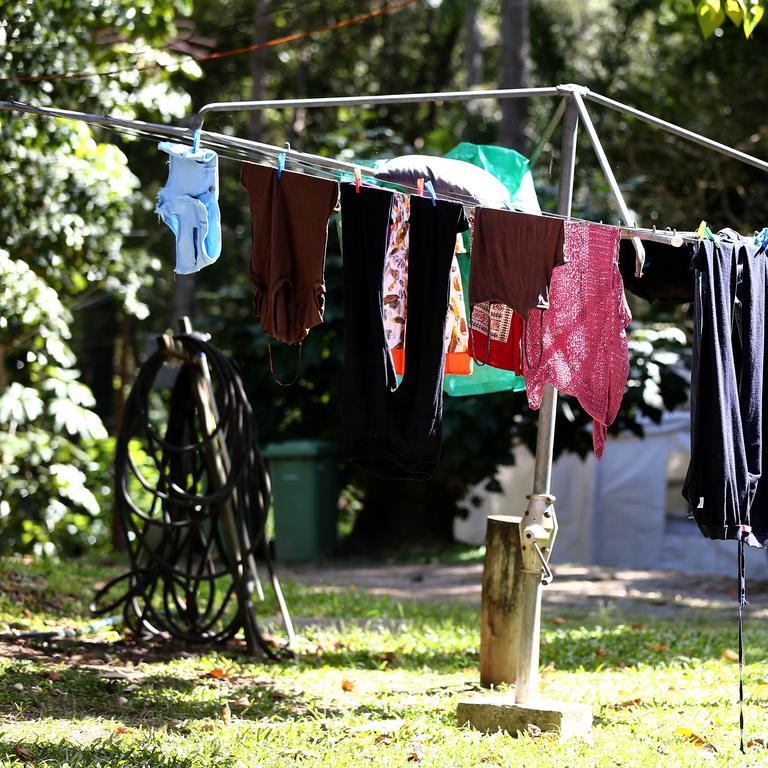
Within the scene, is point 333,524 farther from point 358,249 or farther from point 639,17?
point 639,17

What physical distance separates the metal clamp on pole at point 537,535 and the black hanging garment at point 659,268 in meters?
1.20

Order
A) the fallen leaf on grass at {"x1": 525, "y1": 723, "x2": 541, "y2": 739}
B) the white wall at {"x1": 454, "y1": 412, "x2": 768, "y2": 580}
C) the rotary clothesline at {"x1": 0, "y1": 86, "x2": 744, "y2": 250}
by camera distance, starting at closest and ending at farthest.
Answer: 1. the rotary clothesline at {"x1": 0, "y1": 86, "x2": 744, "y2": 250}
2. the fallen leaf on grass at {"x1": 525, "y1": 723, "x2": 541, "y2": 739}
3. the white wall at {"x1": 454, "y1": 412, "x2": 768, "y2": 580}

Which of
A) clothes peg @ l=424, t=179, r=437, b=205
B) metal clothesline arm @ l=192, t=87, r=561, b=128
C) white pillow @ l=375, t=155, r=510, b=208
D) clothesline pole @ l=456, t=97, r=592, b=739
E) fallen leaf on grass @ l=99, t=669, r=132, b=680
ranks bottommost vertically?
fallen leaf on grass @ l=99, t=669, r=132, b=680

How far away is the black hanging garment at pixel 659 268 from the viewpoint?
198 inches

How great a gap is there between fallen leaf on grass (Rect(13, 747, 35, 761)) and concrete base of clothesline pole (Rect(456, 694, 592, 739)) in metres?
1.69

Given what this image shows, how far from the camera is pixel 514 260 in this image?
13.6 feet

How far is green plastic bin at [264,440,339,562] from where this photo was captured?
11938 mm

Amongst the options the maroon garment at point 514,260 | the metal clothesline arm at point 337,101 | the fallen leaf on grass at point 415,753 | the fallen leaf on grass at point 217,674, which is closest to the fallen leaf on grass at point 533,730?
the fallen leaf on grass at point 415,753

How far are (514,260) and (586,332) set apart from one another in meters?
0.44

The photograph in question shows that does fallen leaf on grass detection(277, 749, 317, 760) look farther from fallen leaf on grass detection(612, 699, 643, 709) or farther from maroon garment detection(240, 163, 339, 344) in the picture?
fallen leaf on grass detection(612, 699, 643, 709)

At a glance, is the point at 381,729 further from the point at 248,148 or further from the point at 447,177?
the point at 248,148

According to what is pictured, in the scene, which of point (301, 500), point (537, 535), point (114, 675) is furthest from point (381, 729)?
point (301, 500)

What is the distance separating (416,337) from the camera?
13.5 feet

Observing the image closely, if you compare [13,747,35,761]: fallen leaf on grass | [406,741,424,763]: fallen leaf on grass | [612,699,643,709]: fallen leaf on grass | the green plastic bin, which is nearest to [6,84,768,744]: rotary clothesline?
[406,741,424,763]: fallen leaf on grass
